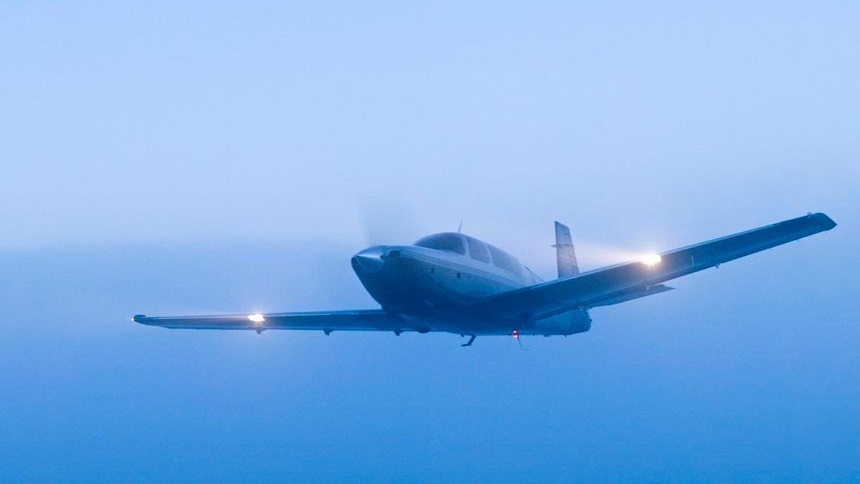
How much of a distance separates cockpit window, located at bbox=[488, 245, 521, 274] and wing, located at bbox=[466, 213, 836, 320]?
1.25 meters

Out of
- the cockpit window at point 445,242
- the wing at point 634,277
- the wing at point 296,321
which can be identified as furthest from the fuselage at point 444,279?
the wing at point 296,321

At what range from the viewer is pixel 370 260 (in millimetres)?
20828

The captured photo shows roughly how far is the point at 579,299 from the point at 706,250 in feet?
12.5

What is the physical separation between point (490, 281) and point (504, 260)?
1120mm

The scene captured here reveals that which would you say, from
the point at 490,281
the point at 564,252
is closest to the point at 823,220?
the point at 490,281

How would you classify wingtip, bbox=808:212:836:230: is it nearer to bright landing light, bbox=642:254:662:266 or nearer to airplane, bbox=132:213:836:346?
airplane, bbox=132:213:836:346

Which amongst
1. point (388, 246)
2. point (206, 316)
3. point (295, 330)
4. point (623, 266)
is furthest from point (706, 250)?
point (206, 316)

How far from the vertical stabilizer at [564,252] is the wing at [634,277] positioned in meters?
8.18

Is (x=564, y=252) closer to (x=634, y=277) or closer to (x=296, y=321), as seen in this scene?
(x=296, y=321)

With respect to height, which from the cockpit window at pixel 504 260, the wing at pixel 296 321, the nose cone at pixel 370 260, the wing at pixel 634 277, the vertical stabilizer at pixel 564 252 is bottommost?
the nose cone at pixel 370 260

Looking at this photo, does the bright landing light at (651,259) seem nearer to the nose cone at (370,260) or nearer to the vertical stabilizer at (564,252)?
the nose cone at (370,260)

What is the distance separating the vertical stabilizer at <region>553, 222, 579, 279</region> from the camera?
33.5 metres

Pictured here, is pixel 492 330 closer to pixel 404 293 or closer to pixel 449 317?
pixel 449 317

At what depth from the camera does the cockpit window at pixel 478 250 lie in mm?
23234
